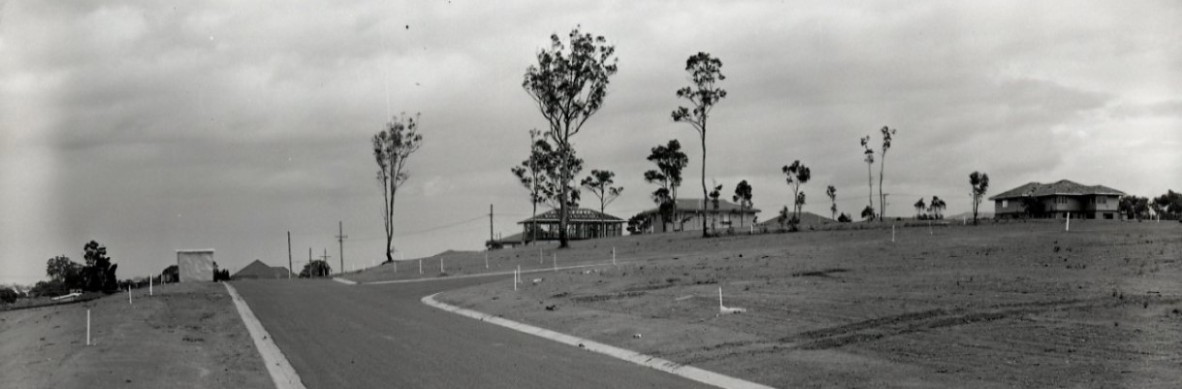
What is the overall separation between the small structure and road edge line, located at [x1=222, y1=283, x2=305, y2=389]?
38503 millimetres

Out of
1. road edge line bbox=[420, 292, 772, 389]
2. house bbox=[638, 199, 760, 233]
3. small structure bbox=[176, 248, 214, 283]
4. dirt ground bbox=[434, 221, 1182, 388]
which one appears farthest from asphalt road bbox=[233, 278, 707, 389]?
house bbox=[638, 199, 760, 233]

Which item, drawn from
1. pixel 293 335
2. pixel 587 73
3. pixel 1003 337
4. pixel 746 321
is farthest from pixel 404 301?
pixel 587 73

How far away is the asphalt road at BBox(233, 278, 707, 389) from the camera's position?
53.1 feet

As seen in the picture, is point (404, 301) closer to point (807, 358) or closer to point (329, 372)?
point (329, 372)

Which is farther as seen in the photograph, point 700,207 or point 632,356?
point 700,207

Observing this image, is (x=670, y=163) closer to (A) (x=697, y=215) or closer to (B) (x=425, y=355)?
(A) (x=697, y=215)

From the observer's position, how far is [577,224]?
12281 centimetres

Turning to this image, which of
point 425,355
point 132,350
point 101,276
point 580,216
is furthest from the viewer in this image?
point 580,216

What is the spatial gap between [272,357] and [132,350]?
2.89m

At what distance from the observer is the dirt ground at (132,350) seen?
16.2 m

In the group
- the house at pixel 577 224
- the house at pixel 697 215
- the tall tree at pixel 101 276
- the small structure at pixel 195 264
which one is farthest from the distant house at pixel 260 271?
the tall tree at pixel 101 276

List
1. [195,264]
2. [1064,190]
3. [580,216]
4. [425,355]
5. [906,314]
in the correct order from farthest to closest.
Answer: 1. [580,216]
2. [1064,190]
3. [195,264]
4. [906,314]
5. [425,355]

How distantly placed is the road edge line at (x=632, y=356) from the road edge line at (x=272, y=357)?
636 centimetres

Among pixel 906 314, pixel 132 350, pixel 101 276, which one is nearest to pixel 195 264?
pixel 101 276
